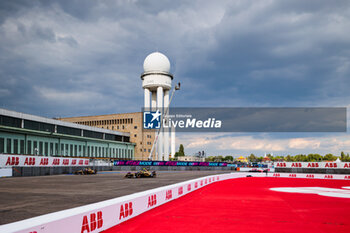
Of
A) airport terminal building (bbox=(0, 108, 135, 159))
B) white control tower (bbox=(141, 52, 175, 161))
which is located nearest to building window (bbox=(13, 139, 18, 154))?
airport terminal building (bbox=(0, 108, 135, 159))

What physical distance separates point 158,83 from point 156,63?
594cm

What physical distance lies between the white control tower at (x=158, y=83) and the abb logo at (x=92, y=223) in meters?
80.8

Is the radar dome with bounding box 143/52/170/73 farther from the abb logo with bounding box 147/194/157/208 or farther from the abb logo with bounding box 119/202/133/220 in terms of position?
the abb logo with bounding box 119/202/133/220

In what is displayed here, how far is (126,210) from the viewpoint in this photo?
10.2m

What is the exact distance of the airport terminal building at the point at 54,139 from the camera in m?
56.9

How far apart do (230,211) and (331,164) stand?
40.3m

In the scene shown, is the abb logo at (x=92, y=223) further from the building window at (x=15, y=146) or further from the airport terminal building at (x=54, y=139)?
the building window at (x=15, y=146)

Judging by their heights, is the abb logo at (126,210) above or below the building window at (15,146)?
below

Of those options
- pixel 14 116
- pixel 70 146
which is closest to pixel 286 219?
pixel 14 116

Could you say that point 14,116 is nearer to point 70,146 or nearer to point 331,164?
point 70,146

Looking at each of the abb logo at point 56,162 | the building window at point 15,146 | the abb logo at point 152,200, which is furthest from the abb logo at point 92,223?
the building window at point 15,146

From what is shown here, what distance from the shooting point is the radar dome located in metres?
89.1

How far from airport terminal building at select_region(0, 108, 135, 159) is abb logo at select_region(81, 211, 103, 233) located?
52.4m

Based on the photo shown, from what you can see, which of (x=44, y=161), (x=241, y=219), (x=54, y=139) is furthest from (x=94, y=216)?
(x=54, y=139)
